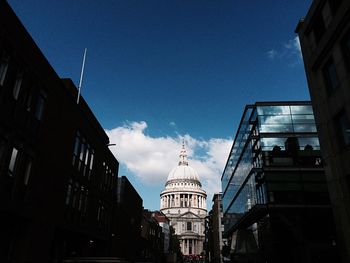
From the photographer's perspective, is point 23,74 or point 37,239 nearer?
point 23,74

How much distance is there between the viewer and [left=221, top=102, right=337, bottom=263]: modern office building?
29.5m

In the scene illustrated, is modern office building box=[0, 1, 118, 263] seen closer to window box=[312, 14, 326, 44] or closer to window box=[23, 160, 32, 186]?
window box=[23, 160, 32, 186]

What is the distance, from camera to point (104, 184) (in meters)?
32.2

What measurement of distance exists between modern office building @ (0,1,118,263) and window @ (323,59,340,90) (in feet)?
55.0

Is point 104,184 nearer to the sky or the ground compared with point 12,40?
nearer to the ground

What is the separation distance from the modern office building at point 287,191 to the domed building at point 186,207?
143 meters

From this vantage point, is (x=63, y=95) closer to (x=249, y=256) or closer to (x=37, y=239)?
(x=37, y=239)

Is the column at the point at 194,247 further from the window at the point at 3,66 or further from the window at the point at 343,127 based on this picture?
the window at the point at 3,66

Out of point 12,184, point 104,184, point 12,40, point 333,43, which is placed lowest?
point 12,184

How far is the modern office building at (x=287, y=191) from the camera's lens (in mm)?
29484

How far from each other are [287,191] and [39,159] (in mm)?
23199

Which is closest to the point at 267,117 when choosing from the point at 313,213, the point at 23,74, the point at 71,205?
the point at 313,213

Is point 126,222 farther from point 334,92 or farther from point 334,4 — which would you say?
point 334,4

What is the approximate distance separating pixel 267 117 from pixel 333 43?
682 inches
